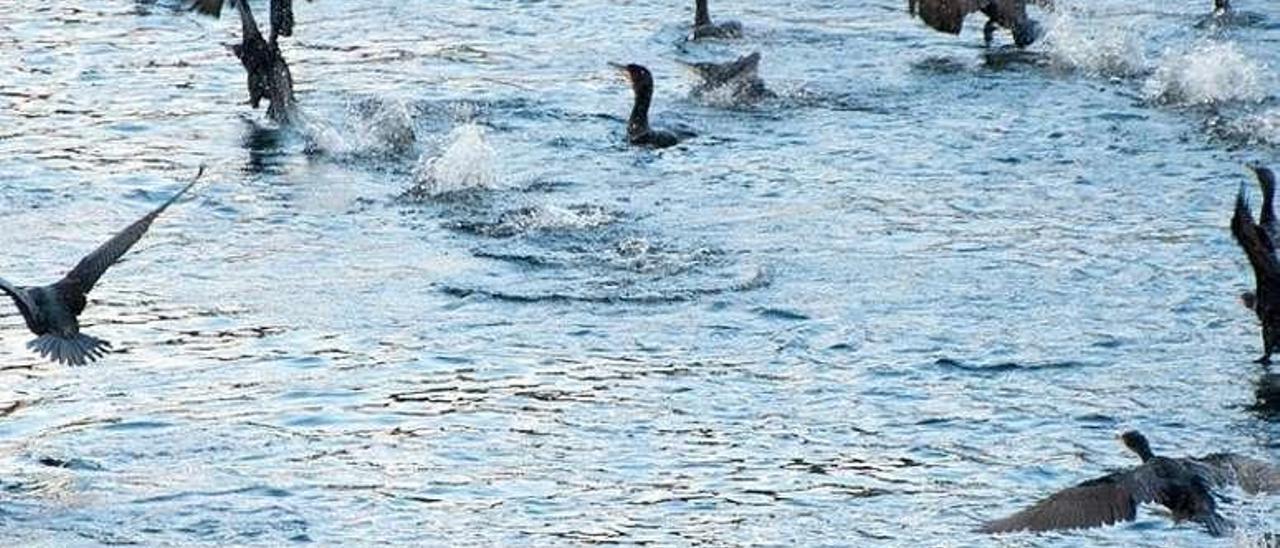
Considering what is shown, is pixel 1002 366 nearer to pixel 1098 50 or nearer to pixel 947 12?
pixel 1098 50

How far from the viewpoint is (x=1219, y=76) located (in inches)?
697

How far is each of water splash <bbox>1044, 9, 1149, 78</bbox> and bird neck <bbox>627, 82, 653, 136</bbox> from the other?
10.6 feet

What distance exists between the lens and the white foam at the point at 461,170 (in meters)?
16.0

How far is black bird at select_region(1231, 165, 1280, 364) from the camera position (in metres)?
11.7

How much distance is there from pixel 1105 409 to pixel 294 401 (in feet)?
11.3

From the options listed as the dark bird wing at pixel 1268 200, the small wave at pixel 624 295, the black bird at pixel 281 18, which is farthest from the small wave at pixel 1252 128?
the black bird at pixel 281 18

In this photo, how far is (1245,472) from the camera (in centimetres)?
992

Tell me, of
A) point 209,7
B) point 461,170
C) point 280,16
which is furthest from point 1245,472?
point 209,7

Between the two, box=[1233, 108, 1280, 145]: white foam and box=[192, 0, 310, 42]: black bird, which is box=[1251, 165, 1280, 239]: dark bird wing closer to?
box=[1233, 108, 1280, 145]: white foam

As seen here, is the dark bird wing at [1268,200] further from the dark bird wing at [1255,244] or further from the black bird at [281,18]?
the black bird at [281,18]

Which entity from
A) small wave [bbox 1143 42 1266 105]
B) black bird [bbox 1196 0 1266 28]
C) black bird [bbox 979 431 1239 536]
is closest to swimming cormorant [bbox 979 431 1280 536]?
black bird [bbox 979 431 1239 536]

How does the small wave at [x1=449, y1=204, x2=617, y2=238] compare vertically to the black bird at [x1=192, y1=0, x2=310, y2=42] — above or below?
below

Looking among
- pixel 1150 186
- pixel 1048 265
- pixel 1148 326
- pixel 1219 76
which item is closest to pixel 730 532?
pixel 1148 326

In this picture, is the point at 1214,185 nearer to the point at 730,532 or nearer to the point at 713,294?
the point at 713,294
